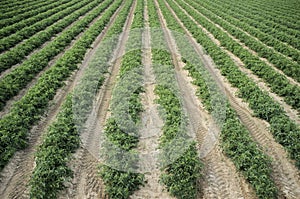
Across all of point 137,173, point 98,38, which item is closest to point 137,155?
point 137,173

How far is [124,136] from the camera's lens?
35.1 ft

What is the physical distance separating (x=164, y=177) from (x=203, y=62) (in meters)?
12.0

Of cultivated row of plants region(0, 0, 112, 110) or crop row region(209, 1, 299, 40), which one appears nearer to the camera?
cultivated row of plants region(0, 0, 112, 110)

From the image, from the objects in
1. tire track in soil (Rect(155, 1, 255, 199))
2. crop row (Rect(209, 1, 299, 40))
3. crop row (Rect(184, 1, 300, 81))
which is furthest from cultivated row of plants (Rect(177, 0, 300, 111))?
crop row (Rect(209, 1, 299, 40))

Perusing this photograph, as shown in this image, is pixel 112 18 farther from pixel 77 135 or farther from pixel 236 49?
pixel 77 135

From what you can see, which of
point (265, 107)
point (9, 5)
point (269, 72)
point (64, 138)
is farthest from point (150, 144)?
point (9, 5)

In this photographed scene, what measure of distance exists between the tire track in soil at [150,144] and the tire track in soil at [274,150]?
4.15m

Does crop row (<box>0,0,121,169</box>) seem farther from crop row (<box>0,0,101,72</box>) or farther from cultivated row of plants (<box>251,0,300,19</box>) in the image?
cultivated row of plants (<box>251,0,300,19</box>)

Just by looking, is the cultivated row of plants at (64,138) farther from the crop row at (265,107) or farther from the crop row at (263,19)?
the crop row at (263,19)

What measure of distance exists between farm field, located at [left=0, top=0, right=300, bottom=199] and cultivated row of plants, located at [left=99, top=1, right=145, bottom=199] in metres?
0.05

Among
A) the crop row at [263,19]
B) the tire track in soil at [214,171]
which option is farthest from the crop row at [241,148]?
the crop row at [263,19]

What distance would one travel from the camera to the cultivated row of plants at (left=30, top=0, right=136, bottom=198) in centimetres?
834

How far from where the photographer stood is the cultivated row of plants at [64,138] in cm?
834

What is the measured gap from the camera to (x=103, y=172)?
29.8 ft
